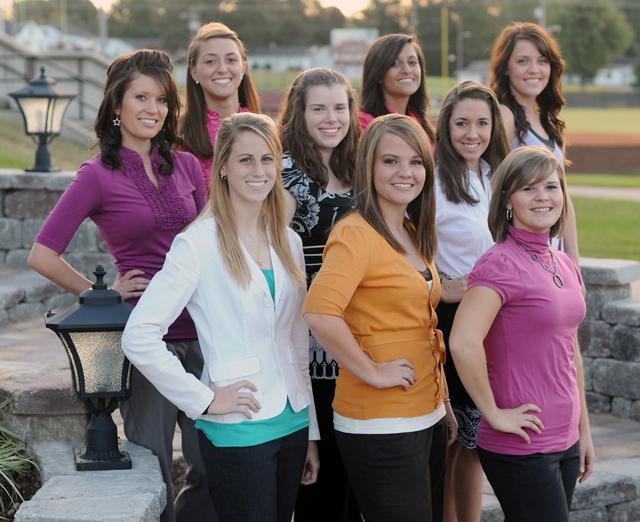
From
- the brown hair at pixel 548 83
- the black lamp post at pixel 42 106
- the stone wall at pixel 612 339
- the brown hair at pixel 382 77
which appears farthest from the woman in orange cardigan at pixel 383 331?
the black lamp post at pixel 42 106

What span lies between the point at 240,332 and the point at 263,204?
0.40 m

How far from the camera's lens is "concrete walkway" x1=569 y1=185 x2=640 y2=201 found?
615 inches

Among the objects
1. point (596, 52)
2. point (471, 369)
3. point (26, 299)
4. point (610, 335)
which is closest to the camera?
point (471, 369)

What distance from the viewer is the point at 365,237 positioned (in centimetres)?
319

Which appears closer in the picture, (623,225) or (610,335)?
(610,335)

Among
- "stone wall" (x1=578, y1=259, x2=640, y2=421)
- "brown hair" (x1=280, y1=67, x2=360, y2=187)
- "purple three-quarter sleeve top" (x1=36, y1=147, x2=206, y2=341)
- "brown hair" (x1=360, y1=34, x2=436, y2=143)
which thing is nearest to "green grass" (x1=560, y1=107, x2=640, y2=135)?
"stone wall" (x1=578, y1=259, x2=640, y2=421)

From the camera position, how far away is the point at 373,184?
3.32 metres

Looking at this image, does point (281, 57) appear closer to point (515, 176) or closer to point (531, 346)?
point (515, 176)

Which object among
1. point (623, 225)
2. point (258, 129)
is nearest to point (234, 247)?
point (258, 129)

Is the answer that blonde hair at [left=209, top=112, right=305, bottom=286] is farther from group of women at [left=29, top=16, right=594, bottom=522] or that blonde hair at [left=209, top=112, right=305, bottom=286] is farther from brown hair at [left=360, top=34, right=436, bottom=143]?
brown hair at [left=360, top=34, right=436, bottom=143]

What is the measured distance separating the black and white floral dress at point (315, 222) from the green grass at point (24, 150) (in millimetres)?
8699

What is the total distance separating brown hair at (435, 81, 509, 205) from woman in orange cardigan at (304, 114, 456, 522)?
701mm

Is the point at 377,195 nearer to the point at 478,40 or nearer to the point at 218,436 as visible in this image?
the point at 218,436

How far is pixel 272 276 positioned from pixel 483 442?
77cm
